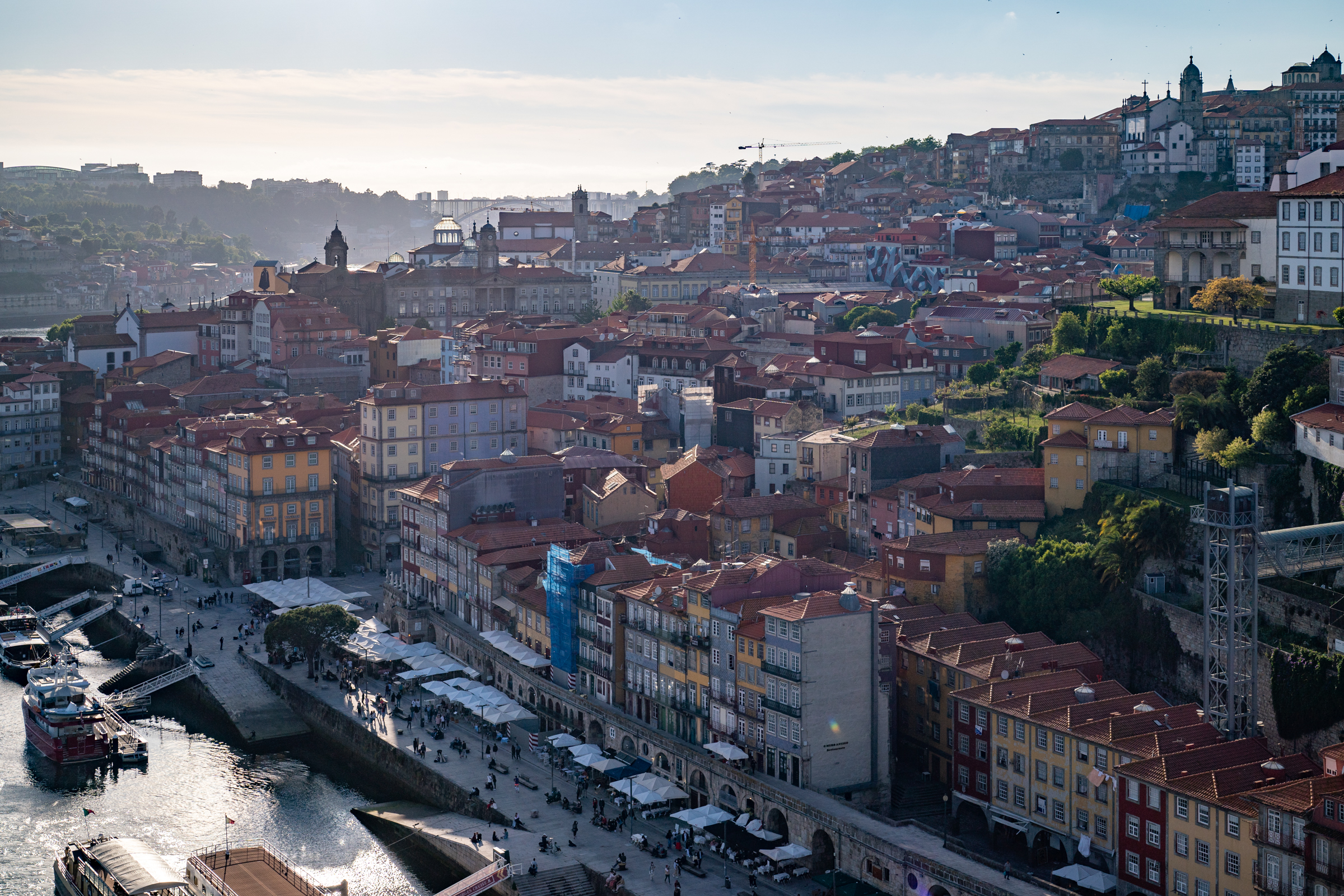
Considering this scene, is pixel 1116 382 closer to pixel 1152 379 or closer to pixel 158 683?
pixel 1152 379

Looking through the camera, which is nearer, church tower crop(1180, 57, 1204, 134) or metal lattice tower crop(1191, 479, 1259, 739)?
metal lattice tower crop(1191, 479, 1259, 739)

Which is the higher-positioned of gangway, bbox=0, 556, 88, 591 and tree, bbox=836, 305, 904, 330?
tree, bbox=836, 305, 904, 330

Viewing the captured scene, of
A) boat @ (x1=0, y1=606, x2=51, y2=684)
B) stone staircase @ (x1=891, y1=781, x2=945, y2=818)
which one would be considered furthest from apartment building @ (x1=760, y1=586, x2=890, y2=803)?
boat @ (x1=0, y1=606, x2=51, y2=684)

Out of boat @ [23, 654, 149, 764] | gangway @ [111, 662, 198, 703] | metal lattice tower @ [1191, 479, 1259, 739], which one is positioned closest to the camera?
metal lattice tower @ [1191, 479, 1259, 739]

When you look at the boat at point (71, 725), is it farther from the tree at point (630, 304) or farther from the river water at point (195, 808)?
the tree at point (630, 304)

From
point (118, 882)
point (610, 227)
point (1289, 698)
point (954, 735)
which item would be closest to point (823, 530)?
point (954, 735)

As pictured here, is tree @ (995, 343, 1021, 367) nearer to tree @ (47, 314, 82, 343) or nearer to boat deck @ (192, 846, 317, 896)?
boat deck @ (192, 846, 317, 896)
